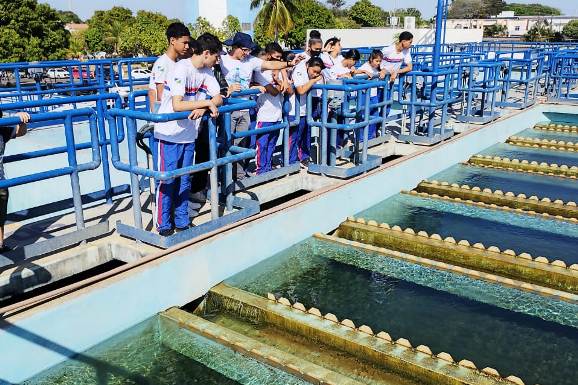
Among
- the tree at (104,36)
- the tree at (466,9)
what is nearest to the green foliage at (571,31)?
the tree at (466,9)

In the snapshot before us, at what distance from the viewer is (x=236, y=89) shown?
17.2 feet

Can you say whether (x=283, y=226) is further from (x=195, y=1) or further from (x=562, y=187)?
(x=195, y=1)

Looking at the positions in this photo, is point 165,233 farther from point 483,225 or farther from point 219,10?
point 219,10

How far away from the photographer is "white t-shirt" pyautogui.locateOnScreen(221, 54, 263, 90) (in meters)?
5.53

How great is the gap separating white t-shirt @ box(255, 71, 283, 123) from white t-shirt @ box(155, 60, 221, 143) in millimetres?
1381

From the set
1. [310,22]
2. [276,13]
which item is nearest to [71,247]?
[276,13]

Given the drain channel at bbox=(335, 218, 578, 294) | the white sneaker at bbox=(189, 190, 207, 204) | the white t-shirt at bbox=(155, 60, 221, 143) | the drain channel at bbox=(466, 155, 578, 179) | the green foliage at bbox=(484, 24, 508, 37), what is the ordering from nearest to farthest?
1. the white t-shirt at bbox=(155, 60, 221, 143)
2. the drain channel at bbox=(335, 218, 578, 294)
3. the white sneaker at bbox=(189, 190, 207, 204)
4. the drain channel at bbox=(466, 155, 578, 179)
5. the green foliage at bbox=(484, 24, 508, 37)

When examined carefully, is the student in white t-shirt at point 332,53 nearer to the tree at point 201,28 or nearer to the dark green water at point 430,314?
the dark green water at point 430,314

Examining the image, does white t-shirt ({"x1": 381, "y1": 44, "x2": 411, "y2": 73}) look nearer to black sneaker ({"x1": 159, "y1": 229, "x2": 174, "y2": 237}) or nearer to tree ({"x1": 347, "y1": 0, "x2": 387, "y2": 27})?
black sneaker ({"x1": 159, "y1": 229, "x2": 174, "y2": 237})

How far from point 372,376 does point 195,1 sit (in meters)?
54.1

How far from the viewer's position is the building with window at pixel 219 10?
5203 cm

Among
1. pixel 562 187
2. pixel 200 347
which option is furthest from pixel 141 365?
pixel 562 187

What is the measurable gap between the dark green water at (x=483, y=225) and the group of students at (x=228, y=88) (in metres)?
1.33

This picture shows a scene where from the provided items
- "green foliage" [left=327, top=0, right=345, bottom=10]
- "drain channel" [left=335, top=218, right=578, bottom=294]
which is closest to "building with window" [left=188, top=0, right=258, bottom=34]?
"drain channel" [left=335, top=218, right=578, bottom=294]
